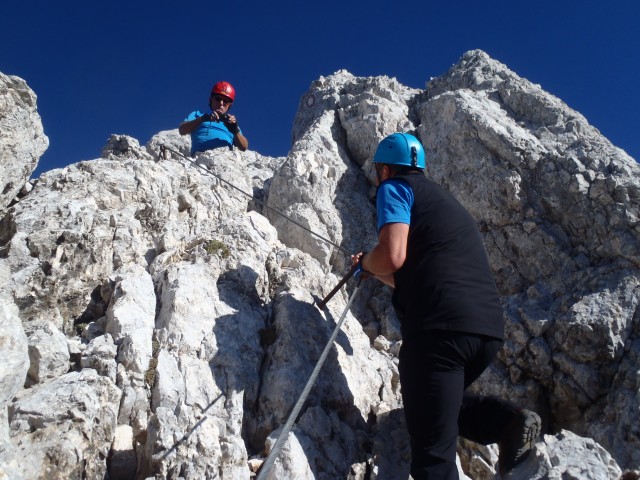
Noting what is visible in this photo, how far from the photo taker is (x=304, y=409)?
696 cm

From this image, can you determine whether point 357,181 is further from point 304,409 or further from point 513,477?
point 513,477

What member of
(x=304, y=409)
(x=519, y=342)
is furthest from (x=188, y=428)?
(x=519, y=342)

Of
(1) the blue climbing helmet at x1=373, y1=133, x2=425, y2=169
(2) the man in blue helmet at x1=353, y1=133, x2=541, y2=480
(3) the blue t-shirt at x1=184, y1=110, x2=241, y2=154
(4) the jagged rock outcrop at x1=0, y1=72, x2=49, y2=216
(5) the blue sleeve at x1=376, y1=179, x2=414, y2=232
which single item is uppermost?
(3) the blue t-shirt at x1=184, y1=110, x2=241, y2=154

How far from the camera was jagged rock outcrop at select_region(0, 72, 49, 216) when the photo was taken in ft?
29.7

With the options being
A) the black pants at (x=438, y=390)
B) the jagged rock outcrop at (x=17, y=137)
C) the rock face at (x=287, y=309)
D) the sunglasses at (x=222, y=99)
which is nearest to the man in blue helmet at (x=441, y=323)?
the black pants at (x=438, y=390)

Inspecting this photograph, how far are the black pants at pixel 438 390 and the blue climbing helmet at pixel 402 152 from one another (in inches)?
92.7

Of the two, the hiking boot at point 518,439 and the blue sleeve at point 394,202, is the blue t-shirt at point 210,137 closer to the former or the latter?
the blue sleeve at point 394,202

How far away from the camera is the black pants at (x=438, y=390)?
5098mm

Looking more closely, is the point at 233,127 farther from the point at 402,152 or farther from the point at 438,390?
the point at 438,390

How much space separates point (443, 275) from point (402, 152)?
1.93 m

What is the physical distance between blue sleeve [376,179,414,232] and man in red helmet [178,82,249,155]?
33.6 feet

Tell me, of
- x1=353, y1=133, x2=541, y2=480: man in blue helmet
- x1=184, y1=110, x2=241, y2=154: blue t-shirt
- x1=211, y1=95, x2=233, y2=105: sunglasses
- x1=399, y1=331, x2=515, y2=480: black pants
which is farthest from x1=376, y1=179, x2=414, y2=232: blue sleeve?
x1=211, y1=95, x2=233, y2=105: sunglasses

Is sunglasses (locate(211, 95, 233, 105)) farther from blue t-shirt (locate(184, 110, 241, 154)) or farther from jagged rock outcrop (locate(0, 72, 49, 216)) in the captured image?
jagged rock outcrop (locate(0, 72, 49, 216))

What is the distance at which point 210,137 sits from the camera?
15.2 metres
